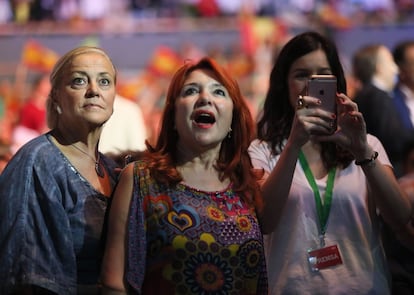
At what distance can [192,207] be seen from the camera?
2766mm

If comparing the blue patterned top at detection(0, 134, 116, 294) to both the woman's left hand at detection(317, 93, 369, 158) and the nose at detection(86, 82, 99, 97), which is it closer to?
the nose at detection(86, 82, 99, 97)

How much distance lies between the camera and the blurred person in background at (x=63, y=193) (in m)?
2.76

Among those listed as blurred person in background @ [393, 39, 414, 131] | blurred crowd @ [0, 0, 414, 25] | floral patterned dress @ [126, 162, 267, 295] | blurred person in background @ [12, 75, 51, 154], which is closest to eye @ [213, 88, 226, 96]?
floral patterned dress @ [126, 162, 267, 295]

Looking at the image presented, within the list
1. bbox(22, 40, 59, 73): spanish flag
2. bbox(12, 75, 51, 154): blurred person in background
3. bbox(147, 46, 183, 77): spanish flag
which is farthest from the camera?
bbox(147, 46, 183, 77): spanish flag

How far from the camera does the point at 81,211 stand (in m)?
2.87

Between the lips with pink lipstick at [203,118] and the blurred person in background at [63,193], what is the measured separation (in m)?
0.35

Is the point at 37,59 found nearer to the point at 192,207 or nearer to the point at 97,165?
the point at 97,165

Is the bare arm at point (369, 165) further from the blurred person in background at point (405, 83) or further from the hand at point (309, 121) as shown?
the blurred person in background at point (405, 83)

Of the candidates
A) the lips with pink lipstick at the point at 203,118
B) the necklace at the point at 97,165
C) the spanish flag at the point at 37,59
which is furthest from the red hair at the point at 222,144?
the spanish flag at the point at 37,59

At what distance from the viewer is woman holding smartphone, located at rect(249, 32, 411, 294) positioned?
3.00 metres

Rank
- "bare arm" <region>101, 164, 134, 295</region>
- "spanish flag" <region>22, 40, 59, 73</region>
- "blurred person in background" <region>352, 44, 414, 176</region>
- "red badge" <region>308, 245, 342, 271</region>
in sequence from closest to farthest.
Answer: "bare arm" <region>101, 164, 134, 295</region>, "red badge" <region>308, 245, 342, 271</region>, "blurred person in background" <region>352, 44, 414, 176</region>, "spanish flag" <region>22, 40, 59, 73</region>

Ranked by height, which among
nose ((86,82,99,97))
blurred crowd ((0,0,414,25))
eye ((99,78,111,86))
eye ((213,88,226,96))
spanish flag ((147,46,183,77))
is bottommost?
eye ((213,88,226,96))

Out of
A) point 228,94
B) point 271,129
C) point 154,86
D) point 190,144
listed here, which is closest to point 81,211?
point 190,144

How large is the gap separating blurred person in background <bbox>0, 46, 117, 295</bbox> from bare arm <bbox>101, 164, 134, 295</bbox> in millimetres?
136
